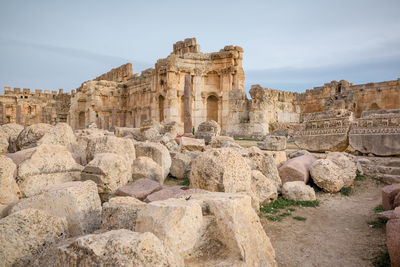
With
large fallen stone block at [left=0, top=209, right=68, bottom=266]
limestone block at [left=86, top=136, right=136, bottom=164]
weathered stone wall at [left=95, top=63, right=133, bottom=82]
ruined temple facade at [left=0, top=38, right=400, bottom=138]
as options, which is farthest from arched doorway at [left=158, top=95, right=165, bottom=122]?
large fallen stone block at [left=0, top=209, right=68, bottom=266]

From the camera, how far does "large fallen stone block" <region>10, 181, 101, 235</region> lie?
253cm

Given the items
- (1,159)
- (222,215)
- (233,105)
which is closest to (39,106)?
(233,105)

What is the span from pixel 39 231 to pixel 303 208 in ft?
12.7

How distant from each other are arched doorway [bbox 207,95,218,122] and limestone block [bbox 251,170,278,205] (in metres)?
16.2

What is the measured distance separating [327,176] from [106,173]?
4.17m

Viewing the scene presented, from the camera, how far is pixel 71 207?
2.58 m

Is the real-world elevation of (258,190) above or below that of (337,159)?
below

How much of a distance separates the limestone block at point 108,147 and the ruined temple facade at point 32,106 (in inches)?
967

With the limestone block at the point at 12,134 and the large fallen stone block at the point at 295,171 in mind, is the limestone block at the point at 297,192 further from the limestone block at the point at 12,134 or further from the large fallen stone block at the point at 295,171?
the limestone block at the point at 12,134

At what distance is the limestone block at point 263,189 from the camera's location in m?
4.32

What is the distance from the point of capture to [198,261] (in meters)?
1.83

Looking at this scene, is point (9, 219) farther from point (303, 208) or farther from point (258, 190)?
point (303, 208)

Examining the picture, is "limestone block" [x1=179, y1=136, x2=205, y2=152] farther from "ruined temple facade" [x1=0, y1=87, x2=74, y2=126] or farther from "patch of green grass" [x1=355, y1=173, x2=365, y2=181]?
"ruined temple facade" [x1=0, y1=87, x2=74, y2=126]

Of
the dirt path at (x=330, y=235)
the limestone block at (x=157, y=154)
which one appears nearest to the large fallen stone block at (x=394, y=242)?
the dirt path at (x=330, y=235)
